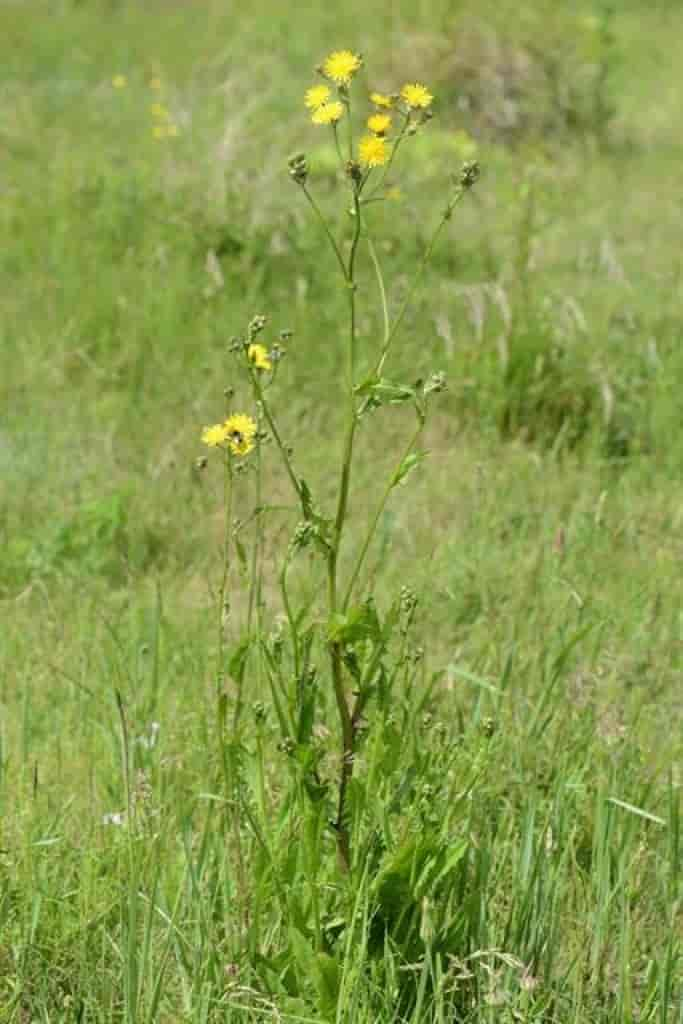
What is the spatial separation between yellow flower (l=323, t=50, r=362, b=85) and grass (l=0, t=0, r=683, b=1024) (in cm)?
61

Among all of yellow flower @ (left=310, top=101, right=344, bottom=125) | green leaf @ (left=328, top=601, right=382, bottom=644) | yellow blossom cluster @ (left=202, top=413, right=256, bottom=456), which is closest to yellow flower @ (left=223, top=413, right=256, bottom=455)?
yellow blossom cluster @ (left=202, top=413, right=256, bottom=456)

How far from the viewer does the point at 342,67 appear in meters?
1.75

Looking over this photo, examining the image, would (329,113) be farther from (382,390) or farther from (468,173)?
(382,390)

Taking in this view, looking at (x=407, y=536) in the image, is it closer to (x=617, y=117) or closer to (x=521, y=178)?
(x=521, y=178)

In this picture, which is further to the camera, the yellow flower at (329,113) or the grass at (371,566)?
the grass at (371,566)

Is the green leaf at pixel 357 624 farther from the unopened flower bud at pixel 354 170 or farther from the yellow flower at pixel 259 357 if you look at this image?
the unopened flower bud at pixel 354 170

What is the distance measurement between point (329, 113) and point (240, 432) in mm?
369

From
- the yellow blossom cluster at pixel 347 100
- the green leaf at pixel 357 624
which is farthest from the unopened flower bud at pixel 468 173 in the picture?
the green leaf at pixel 357 624

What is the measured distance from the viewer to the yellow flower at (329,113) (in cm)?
175

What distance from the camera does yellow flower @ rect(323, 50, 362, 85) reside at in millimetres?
1737

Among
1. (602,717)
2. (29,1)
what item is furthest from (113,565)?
(29,1)

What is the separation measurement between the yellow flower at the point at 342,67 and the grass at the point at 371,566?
0.61 metres

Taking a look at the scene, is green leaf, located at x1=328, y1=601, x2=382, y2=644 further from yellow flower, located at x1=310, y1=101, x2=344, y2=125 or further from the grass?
yellow flower, located at x1=310, y1=101, x2=344, y2=125

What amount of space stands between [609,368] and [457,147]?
8.42 feet
